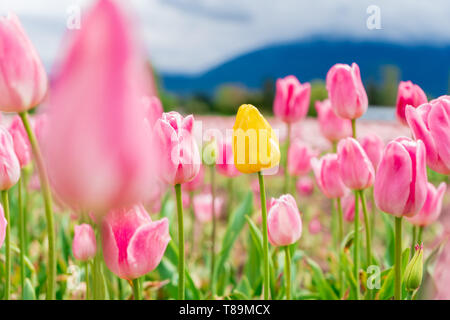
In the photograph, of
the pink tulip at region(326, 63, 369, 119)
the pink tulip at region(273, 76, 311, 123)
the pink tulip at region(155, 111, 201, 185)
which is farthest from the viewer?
the pink tulip at region(273, 76, 311, 123)

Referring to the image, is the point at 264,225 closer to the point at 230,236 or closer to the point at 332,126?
the point at 230,236

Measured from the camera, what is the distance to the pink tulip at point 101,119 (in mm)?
219

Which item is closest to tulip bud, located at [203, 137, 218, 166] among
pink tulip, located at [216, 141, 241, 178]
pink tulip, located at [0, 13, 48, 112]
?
pink tulip, located at [216, 141, 241, 178]

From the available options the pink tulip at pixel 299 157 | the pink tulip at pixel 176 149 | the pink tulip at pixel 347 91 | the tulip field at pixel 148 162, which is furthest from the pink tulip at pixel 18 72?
the pink tulip at pixel 299 157

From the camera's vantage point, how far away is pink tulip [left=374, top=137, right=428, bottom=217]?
54 centimetres

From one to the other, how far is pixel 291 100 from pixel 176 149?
2.10ft

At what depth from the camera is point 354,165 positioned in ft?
2.25

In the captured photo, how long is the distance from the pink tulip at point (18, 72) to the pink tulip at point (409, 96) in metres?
0.59

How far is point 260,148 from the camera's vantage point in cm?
59

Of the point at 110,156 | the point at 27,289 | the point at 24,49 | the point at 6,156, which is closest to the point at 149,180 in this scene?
the point at 110,156

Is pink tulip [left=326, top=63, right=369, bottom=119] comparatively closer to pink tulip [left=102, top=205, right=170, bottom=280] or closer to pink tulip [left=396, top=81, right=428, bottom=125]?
pink tulip [left=396, top=81, right=428, bottom=125]

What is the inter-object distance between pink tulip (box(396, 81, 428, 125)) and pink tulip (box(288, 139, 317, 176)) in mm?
542
